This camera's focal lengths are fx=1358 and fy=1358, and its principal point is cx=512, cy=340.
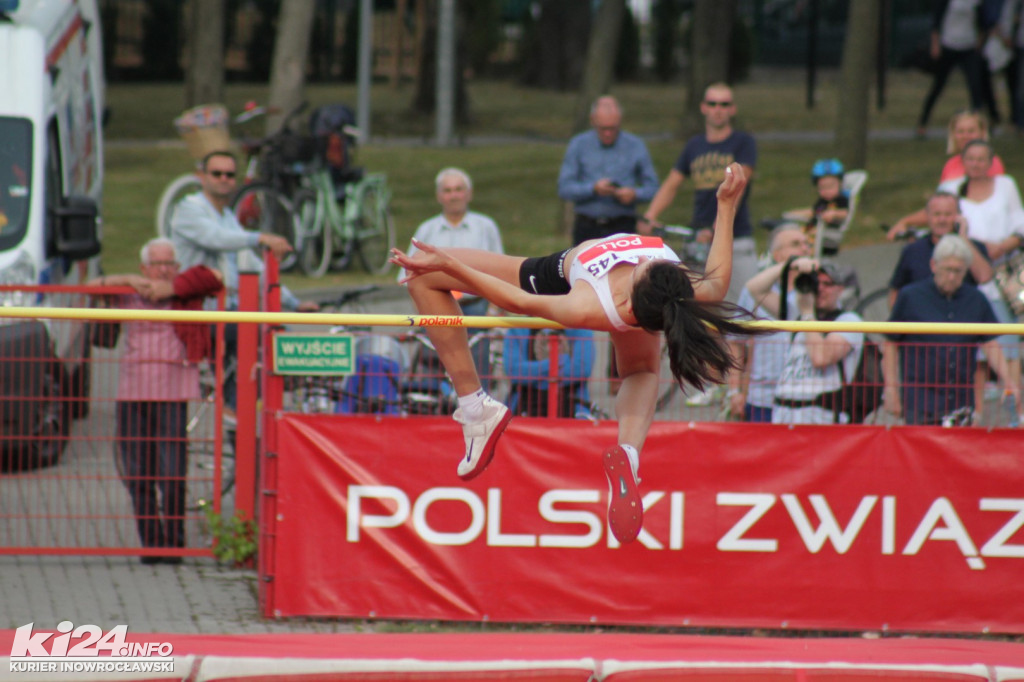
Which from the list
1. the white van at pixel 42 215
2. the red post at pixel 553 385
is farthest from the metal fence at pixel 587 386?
the white van at pixel 42 215

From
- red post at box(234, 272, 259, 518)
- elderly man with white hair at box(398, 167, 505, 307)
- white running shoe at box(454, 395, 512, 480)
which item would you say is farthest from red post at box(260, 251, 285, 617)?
elderly man with white hair at box(398, 167, 505, 307)

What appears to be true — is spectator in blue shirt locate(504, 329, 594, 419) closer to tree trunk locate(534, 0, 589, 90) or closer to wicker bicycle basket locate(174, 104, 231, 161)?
wicker bicycle basket locate(174, 104, 231, 161)

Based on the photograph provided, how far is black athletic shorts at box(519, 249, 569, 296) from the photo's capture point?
6.15m

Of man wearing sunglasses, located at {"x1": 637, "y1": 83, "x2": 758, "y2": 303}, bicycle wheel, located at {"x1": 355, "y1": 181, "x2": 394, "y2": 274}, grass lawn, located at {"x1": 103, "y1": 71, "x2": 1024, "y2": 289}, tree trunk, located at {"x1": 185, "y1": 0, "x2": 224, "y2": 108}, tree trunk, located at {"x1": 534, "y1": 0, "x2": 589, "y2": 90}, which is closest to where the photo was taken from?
man wearing sunglasses, located at {"x1": 637, "y1": 83, "x2": 758, "y2": 303}

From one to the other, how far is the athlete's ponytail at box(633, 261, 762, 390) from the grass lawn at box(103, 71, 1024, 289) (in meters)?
9.92

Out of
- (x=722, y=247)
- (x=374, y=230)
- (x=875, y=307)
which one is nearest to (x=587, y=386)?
(x=722, y=247)

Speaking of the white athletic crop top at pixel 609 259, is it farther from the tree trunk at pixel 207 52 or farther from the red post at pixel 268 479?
the tree trunk at pixel 207 52

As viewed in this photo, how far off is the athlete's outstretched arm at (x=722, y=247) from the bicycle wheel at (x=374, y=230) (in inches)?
415

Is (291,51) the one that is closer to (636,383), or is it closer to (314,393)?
(314,393)

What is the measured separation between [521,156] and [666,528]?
16.4 meters

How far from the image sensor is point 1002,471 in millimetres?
7242

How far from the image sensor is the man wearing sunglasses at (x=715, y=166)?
10.5 metres

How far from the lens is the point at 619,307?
222 inches

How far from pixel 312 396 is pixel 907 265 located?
4251mm
